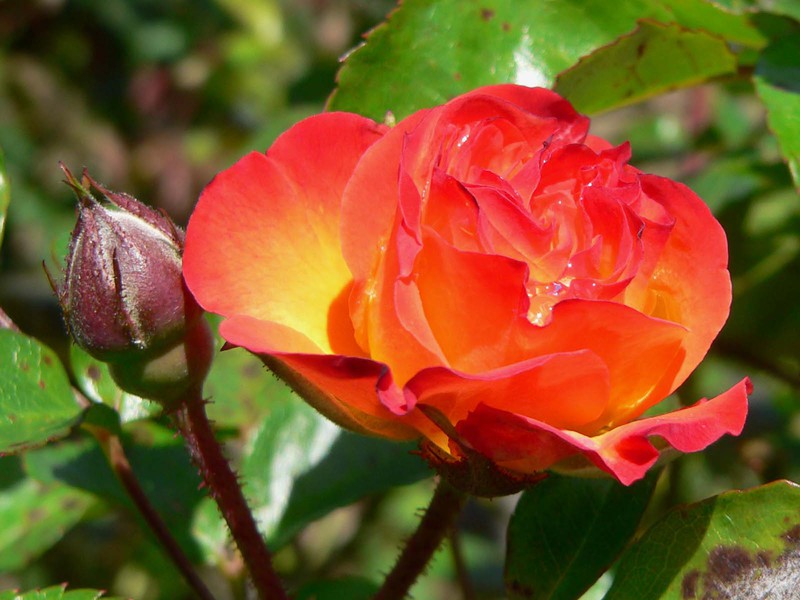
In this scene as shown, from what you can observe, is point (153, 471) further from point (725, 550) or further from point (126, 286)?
point (725, 550)

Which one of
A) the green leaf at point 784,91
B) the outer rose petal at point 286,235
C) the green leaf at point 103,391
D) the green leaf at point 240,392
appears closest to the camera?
the outer rose petal at point 286,235

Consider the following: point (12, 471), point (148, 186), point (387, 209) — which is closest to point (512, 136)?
point (387, 209)

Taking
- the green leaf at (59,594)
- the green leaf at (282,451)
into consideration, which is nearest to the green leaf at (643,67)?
the green leaf at (282,451)

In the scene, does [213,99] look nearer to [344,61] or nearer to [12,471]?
[12,471]

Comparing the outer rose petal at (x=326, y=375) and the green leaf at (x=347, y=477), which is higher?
the outer rose petal at (x=326, y=375)

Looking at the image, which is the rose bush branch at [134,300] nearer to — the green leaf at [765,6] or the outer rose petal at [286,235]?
the outer rose petal at [286,235]
